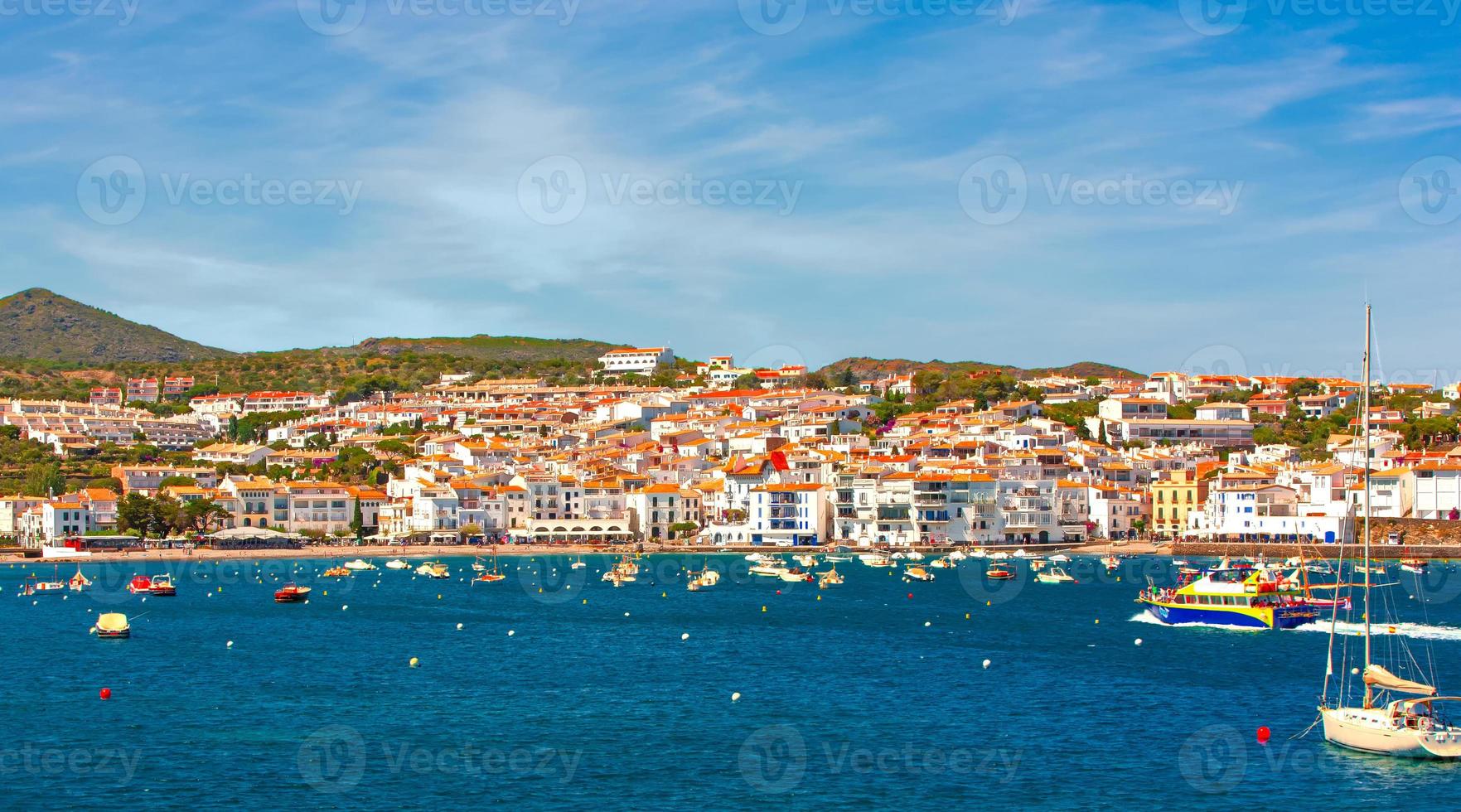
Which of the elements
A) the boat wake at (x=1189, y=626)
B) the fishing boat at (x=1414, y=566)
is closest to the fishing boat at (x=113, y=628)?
the boat wake at (x=1189, y=626)

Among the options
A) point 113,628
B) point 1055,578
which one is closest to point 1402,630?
point 1055,578

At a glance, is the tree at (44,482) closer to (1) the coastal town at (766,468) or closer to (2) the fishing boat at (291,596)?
(1) the coastal town at (766,468)

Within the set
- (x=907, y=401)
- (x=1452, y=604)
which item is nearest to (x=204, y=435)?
(x=907, y=401)

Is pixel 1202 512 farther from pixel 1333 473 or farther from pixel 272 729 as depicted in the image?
pixel 272 729

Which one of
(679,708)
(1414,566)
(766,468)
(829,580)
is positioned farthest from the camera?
(766,468)

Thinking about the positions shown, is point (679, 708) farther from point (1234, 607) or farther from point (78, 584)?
point (78, 584)

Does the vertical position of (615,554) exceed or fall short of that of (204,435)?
it falls short
